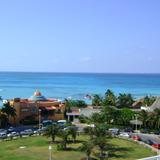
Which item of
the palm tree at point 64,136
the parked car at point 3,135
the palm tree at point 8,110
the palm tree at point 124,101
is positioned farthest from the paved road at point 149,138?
the palm tree at point 124,101

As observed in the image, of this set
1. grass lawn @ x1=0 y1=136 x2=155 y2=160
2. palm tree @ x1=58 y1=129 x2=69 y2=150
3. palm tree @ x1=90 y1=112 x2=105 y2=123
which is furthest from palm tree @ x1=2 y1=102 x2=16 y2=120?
palm tree @ x1=58 y1=129 x2=69 y2=150

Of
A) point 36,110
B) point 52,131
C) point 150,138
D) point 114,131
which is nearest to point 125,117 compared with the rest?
point 114,131

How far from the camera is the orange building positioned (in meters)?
75.8

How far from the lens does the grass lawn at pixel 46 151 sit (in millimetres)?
47375

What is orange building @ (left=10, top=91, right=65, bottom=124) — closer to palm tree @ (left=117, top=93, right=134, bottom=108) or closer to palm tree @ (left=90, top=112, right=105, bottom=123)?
palm tree @ (left=90, top=112, right=105, bottom=123)

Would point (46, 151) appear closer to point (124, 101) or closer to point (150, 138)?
point (150, 138)

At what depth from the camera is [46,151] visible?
50.4 meters

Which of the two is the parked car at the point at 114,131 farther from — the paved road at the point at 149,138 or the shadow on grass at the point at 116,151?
the shadow on grass at the point at 116,151

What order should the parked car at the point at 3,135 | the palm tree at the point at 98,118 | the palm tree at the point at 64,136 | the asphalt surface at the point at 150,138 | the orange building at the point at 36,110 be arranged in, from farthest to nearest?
the orange building at the point at 36,110 → the palm tree at the point at 98,118 → the parked car at the point at 3,135 → the asphalt surface at the point at 150,138 → the palm tree at the point at 64,136

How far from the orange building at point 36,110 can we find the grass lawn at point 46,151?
1717 centimetres

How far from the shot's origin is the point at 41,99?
89.3 m

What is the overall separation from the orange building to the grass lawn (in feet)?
56.3

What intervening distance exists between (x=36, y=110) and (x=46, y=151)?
2916cm

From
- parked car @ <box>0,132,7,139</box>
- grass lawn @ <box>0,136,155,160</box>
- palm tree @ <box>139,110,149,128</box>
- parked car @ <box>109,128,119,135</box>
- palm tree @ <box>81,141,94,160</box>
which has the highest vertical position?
palm tree @ <box>139,110,149,128</box>
